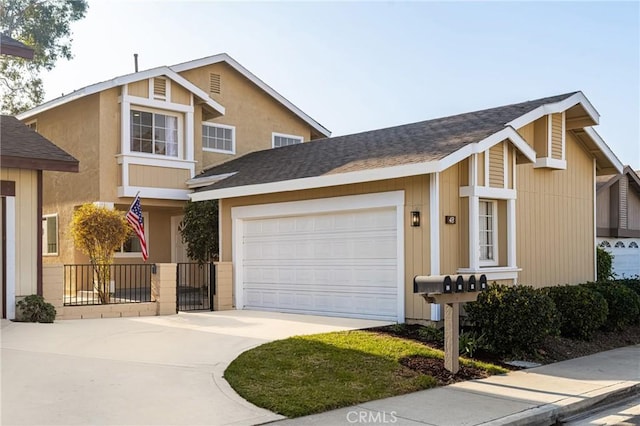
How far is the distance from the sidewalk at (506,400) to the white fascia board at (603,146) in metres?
6.79

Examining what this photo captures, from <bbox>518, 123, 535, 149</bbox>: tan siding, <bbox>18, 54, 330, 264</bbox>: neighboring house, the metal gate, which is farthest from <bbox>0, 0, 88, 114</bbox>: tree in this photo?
<bbox>518, 123, 535, 149</bbox>: tan siding

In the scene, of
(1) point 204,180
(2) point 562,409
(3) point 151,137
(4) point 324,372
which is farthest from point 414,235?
(3) point 151,137

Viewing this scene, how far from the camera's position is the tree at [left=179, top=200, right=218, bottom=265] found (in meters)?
16.9

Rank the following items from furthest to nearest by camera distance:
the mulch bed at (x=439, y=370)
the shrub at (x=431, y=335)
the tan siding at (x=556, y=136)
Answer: the tan siding at (x=556, y=136) < the shrub at (x=431, y=335) < the mulch bed at (x=439, y=370)

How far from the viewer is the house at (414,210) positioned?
472 inches

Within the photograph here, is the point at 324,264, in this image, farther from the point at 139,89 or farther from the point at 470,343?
the point at 139,89

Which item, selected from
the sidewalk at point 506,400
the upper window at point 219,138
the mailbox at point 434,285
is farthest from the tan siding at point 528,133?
the upper window at point 219,138

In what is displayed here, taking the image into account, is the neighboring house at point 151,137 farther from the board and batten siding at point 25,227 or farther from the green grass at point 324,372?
the green grass at point 324,372

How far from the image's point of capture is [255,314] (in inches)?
567

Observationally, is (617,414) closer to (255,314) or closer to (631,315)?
(631,315)

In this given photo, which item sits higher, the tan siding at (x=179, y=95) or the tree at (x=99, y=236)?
the tan siding at (x=179, y=95)

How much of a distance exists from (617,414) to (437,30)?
9131 mm

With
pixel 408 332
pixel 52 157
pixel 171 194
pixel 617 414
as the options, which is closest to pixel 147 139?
pixel 171 194

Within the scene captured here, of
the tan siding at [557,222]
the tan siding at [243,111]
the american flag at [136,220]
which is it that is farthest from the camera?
the tan siding at [243,111]
